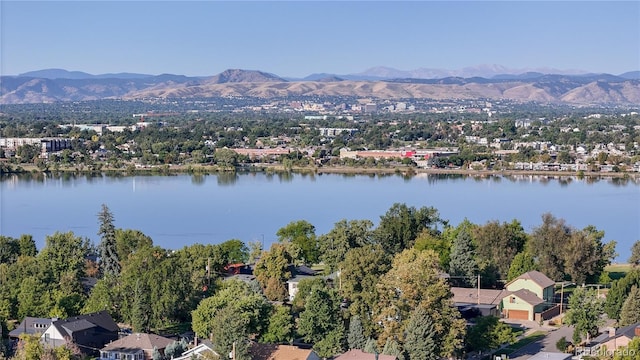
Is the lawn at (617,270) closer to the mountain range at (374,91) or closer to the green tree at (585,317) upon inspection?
the green tree at (585,317)

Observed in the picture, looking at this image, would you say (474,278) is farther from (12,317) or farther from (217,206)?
(217,206)

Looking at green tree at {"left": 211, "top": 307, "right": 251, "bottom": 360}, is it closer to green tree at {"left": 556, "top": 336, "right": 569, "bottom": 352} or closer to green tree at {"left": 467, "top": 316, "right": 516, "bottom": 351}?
green tree at {"left": 467, "top": 316, "right": 516, "bottom": 351}

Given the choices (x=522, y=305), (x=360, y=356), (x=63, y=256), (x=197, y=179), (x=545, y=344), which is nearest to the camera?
(x=360, y=356)

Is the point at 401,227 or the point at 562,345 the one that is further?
the point at 401,227

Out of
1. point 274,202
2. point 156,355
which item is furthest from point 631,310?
point 274,202

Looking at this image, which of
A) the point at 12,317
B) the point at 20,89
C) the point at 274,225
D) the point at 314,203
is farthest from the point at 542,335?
the point at 20,89

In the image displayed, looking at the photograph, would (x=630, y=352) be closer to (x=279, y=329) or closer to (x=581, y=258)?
(x=279, y=329)

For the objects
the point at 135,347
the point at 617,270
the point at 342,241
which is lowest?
the point at 617,270
